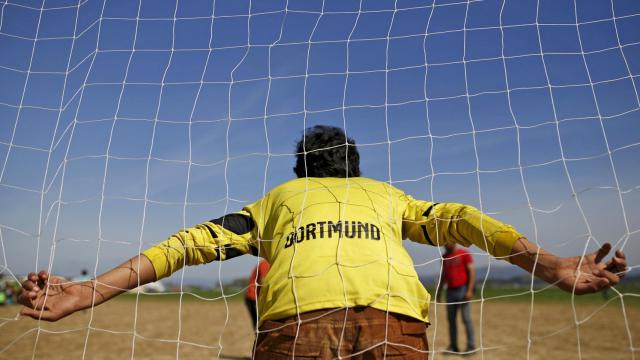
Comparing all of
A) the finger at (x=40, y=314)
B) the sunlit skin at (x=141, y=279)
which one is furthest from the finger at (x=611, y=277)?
the finger at (x=40, y=314)

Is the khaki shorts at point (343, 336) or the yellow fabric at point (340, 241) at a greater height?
the yellow fabric at point (340, 241)

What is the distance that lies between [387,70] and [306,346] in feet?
7.11

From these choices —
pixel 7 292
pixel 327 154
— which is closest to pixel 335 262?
pixel 327 154

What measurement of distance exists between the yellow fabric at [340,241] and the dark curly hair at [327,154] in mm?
126

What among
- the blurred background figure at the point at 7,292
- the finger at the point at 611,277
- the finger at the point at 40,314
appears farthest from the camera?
the blurred background figure at the point at 7,292

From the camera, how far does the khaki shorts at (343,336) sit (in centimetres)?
231

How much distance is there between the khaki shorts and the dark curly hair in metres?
0.76

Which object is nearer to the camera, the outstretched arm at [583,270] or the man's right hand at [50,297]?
the outstretched arm at [583,270]

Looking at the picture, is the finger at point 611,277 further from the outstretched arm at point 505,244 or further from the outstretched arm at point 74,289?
the outstretched arm at point 74,289

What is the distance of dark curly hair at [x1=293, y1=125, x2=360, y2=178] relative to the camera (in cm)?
288

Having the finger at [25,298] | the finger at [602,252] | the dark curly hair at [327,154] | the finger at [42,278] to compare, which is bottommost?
the finger at [25,298]

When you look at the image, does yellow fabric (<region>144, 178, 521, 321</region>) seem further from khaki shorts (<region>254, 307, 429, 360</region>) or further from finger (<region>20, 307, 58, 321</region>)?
finger (<region>20, 307, 58, 321</region>)

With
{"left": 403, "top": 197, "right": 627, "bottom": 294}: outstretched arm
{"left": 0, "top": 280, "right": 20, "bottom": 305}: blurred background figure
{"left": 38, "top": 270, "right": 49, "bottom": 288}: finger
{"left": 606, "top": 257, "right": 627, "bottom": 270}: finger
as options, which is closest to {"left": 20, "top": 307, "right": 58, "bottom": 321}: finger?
{"left": 38, "top": 270, "right": 49, "bottom": 288}: finger

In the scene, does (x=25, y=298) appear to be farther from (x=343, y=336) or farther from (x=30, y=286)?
(x=343, y=336)
